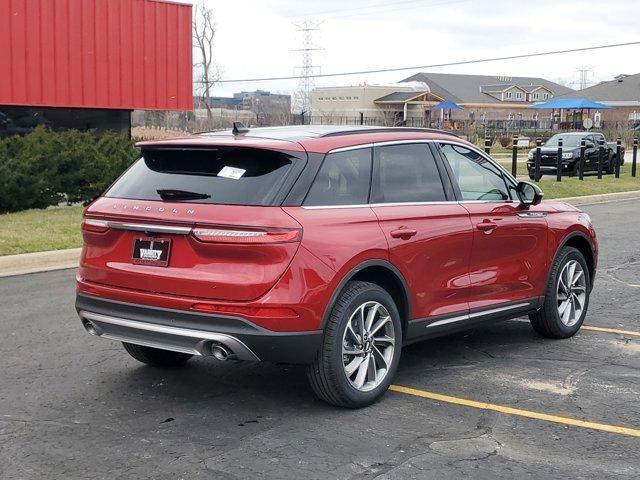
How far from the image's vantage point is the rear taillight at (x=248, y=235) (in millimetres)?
4754

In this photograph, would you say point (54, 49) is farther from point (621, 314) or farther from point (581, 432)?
point (581, 432)

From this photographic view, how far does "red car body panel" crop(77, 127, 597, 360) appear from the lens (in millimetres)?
4793

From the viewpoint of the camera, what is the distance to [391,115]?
76625 millimetres

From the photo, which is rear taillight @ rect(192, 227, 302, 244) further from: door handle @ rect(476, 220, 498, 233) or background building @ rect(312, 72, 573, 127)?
background building @ rect(312, 72, 573, 127)

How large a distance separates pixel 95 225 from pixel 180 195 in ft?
Answer: 2.13

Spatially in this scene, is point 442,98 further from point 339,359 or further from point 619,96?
point 339,359

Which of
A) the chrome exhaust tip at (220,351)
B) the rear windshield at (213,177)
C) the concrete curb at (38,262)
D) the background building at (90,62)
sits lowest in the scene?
the concrete curb at (38,262)

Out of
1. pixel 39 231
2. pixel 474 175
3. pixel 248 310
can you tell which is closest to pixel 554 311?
pixel 474 175

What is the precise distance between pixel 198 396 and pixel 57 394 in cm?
94

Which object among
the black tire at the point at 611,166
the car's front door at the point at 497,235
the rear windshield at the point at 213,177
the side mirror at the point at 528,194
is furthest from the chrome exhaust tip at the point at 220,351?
the black tire at the point at 611,166

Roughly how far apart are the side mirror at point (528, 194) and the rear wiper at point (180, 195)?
2.86 meters

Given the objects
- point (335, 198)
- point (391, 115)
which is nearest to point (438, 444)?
point (335, 198)

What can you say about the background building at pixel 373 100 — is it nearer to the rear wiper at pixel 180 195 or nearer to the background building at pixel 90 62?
the background building at pixel 90 62

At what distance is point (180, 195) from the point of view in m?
5.13
